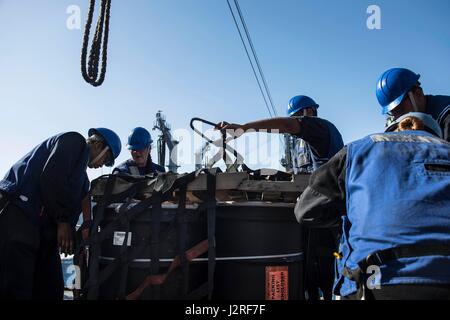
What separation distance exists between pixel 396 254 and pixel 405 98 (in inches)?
77.1

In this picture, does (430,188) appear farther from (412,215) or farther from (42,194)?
(42,194)

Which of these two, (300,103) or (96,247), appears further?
(300,103)

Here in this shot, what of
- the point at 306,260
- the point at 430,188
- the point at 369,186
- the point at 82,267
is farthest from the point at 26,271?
the point at 430,188

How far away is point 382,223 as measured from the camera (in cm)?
137

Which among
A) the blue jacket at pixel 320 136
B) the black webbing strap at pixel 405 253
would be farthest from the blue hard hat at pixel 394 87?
the black webbing strap at pixel 405 253

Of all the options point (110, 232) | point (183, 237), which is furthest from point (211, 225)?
point (110, 232)

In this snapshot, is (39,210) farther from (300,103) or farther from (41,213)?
(300,103)

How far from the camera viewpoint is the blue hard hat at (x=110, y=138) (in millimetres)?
3629

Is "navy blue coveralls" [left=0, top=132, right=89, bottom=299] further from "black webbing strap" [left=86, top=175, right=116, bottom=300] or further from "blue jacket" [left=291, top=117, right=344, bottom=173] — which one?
"blue jacket" [left=291, top=117, right=344, bottom=173]

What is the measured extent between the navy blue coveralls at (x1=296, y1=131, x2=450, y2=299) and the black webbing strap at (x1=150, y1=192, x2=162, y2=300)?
1.42m

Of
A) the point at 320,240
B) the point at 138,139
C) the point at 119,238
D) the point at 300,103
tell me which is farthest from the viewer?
the point at 138,139

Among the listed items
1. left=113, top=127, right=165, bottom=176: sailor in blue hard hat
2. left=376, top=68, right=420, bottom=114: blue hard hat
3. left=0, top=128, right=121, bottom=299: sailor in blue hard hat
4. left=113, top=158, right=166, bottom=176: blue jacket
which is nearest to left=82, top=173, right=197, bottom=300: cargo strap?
left=0, top=128, right=121, bottom=299: sailor in blue hard hat

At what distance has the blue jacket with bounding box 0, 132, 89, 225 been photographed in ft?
8.93

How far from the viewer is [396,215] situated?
1.34 metres
